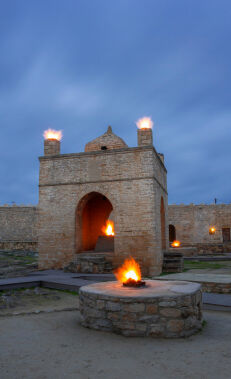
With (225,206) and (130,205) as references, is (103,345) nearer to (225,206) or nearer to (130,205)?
(130,205)

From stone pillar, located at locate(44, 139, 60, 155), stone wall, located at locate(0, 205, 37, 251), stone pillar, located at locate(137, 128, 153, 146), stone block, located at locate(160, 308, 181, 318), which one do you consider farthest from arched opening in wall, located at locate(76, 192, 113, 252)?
stone wall, located at locate(0, 205, 37, 251)

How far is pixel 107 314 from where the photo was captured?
16.1 ft

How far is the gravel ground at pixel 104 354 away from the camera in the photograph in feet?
Answer: 11.0

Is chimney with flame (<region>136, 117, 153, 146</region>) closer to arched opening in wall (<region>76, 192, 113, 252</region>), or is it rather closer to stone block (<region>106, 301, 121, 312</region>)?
arched opening in wall (<region>76, 192, 113, 252</region>)

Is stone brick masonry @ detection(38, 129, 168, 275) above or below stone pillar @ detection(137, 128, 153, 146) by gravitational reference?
below

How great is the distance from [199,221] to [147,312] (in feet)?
83.8

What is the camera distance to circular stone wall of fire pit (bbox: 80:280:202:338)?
4.62m

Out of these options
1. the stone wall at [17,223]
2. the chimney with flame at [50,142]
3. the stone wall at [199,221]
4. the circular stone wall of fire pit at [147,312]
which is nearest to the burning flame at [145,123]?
the chimney with flame at [50,142]

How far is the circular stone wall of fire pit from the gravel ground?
164 millimetres

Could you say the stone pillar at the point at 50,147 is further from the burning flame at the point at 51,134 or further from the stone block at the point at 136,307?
the stone block at the point at 136,307

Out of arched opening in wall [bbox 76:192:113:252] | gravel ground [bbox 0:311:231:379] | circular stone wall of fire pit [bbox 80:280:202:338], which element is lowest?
gravel ground [bbox 0:311:231:379]

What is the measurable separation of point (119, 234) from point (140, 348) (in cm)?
740

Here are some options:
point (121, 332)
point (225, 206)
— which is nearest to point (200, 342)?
point (121, 332)

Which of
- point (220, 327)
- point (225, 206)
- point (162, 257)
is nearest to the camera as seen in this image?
point (220, 327)
